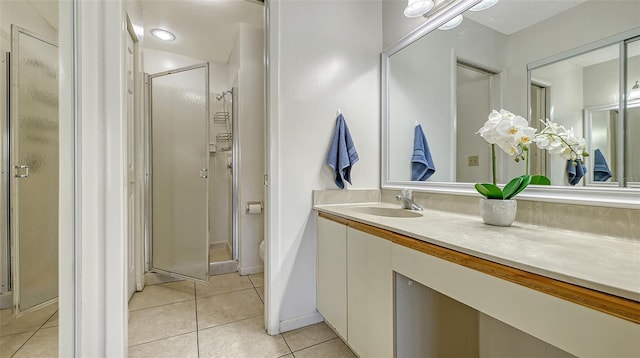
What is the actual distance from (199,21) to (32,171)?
207 cm

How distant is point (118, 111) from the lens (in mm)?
1250

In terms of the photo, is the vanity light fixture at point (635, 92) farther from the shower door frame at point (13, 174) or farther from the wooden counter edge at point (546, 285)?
the shower door frame at point (13, 174)

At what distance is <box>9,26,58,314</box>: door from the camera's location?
102 centimetres

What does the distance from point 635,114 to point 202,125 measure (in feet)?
8.32

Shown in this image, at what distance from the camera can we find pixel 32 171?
106 cm

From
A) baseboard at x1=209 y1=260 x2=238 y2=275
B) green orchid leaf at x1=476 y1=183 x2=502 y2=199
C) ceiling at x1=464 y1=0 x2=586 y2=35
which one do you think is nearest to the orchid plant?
green orchid leaf at x1=476 y1=183 x2=502 y2=199

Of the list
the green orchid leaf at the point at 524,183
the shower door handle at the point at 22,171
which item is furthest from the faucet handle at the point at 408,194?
the shower door handle at the point at 22,171

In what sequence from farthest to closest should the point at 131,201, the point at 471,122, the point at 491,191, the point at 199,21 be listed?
the point at 199,21
the point at 131,201
the point at 471,122
the point at 491,191

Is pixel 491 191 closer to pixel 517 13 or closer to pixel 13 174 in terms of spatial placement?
pixel 517 13

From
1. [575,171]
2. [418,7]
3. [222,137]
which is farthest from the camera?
[222,137]

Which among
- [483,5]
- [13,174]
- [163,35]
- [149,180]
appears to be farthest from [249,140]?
[483,5]

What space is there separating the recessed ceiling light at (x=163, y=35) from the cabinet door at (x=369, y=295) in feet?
9.45

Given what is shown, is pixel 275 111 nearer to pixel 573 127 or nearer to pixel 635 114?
pixel 573 127

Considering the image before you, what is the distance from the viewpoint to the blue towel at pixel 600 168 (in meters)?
0.90
